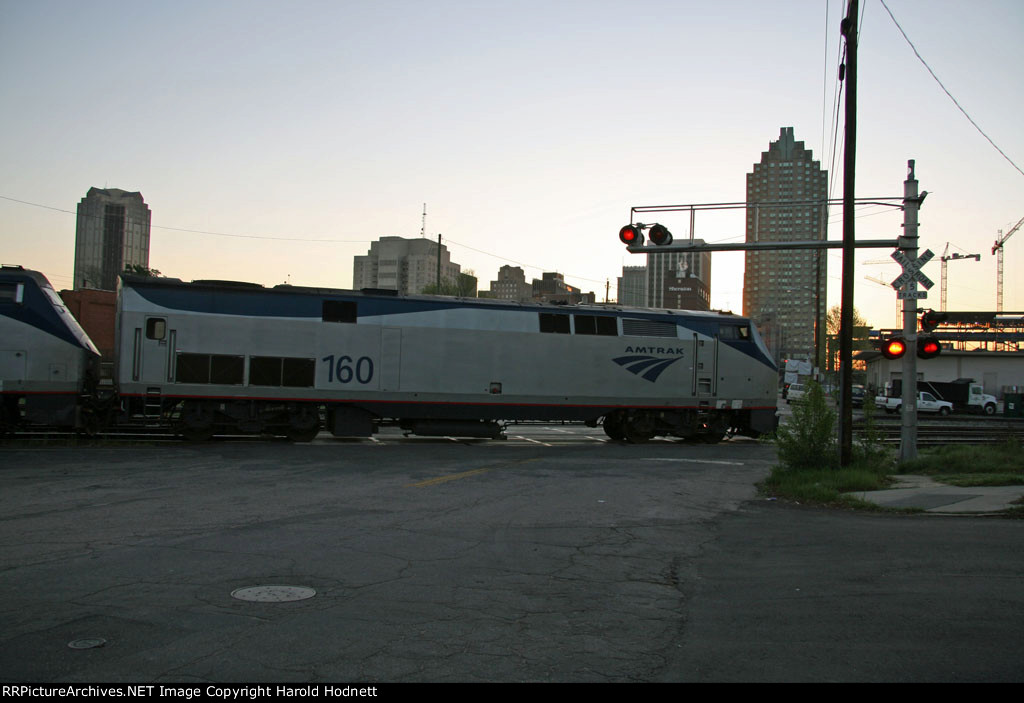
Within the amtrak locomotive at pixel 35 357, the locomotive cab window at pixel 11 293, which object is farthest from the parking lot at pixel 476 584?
the locomotive cab window at pixel 11 293

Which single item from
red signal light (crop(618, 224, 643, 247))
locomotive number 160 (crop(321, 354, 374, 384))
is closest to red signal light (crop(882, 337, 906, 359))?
red signal light (crop(618, 224, 643, 247))

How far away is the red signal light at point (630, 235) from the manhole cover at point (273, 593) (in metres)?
14.6

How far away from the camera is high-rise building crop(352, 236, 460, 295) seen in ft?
398

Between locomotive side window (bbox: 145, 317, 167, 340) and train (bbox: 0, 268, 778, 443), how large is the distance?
0.03 metres

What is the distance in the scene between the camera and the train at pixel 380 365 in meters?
19.3

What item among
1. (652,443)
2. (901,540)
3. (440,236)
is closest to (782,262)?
(440,236)

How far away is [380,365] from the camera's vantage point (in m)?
21.1

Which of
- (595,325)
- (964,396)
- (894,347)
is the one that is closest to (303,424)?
(595,325)

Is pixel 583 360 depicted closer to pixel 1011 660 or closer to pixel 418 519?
pixel 418 519

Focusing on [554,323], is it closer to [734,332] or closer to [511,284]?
[734,332]

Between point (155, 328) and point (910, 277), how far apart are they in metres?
17.9

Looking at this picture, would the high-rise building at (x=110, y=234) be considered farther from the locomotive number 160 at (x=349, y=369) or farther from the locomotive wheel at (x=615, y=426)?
the locomotive wheel at (x=615, y=426)

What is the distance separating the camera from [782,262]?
569ft

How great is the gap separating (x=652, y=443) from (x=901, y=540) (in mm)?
14656
